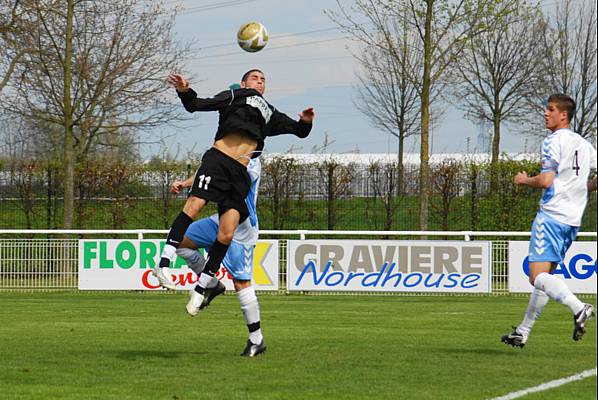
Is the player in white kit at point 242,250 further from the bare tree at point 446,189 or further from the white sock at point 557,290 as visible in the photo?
the bare tree at point 446,189

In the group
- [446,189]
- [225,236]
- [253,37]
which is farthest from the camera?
[446,189]

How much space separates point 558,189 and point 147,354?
363 cm

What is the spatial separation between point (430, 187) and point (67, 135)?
9870mm

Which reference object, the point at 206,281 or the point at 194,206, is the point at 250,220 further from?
the point at 206,281

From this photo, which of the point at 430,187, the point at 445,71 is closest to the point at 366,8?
the point at 445,71

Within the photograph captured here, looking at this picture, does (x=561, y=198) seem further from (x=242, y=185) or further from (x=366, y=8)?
(x=366, y=8)

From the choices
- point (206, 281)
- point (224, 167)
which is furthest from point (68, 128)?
point (206, 281)

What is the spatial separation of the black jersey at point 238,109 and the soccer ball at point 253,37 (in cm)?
137

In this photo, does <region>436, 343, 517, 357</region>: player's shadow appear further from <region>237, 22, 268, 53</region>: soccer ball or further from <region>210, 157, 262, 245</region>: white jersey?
<region>237, 22, 268, 53</region>: soccer ball

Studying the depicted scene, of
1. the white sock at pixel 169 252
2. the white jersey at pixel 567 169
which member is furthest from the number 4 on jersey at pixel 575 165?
the white sock at pixel 169 252

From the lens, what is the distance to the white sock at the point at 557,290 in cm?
839

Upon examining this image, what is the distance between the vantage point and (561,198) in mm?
8680

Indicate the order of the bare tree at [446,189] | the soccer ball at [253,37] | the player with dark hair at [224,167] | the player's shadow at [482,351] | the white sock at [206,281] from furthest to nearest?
the bare tree at [446,189]
the soccer ball at [253,37]
the player's shadow at [482,351]
the player with dark hair at [224,167]
the white sock at [206,281]

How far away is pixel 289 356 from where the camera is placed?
9.04 metres
